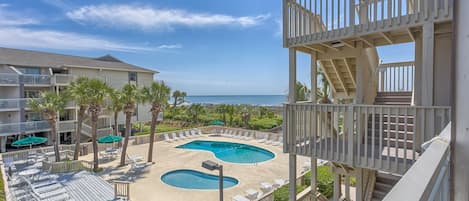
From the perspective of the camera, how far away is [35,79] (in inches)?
770

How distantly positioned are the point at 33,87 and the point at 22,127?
370cm

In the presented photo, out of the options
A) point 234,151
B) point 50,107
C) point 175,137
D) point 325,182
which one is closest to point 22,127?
point 50,107

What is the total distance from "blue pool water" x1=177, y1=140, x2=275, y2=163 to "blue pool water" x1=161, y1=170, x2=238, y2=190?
333 cm

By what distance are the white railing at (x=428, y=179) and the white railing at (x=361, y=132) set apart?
3.44 meters

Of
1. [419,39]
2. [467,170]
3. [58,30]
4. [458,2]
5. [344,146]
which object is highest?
[58,30]

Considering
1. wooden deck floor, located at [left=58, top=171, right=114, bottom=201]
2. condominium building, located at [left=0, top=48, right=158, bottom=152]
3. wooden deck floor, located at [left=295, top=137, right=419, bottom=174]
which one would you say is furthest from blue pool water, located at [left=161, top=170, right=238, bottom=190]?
condominium building, located at [left=0, top=48, right=158, bottom=152]

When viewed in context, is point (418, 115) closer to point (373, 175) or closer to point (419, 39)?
point (419, 39)

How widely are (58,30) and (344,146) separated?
31.4m

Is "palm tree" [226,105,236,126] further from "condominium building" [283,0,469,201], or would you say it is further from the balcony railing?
"condominium building" [283,0,469,201]

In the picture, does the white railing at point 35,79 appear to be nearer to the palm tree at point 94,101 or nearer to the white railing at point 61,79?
the white railing at point 61,79

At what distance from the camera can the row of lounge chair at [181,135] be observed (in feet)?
73.1

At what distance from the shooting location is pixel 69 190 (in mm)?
11109

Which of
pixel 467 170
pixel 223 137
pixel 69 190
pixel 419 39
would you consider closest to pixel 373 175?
pixel 419 39

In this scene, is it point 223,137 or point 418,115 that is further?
point 223,137
